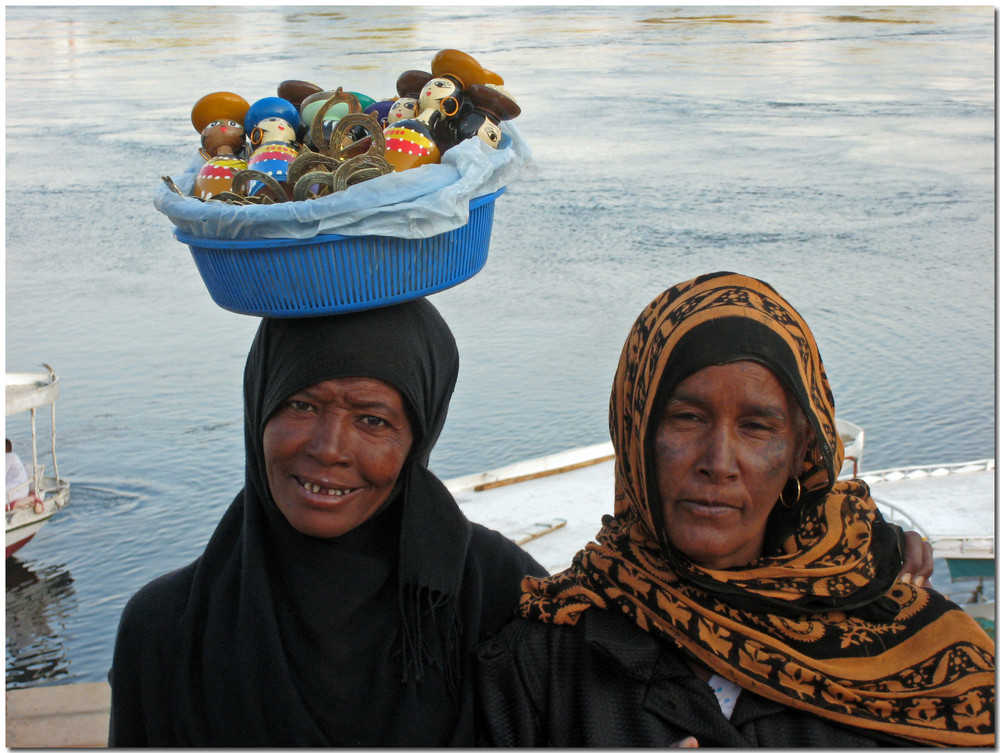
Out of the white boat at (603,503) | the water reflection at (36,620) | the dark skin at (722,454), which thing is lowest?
the water reflection at (36,620)

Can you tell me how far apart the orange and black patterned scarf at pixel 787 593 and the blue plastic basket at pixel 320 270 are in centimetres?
35

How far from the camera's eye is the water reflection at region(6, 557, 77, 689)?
636 cm

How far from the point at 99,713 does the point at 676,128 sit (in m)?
12.8

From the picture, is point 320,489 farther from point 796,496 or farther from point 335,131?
point 796,496

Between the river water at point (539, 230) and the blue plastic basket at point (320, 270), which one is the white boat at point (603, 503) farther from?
the blue plastic basket at point (320, 270)

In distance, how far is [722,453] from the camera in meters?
1.37

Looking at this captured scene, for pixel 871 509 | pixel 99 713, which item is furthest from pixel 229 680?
pixel 99 713

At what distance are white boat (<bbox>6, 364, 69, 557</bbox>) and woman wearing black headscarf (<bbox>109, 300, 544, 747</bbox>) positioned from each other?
572 cm

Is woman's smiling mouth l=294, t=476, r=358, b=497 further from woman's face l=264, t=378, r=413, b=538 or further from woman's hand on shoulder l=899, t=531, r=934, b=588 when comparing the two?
→ woman's hand on shoulder l=899, t=531, r=934, b=588

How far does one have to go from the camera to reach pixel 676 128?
14586 mm

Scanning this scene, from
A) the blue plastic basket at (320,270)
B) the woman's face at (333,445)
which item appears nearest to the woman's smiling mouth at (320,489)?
the woman's face at (333,445)

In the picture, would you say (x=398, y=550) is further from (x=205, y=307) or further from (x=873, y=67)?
(x=873, y=67)

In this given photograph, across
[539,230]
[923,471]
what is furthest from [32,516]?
[923,471]

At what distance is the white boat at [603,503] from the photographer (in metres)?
6.21
